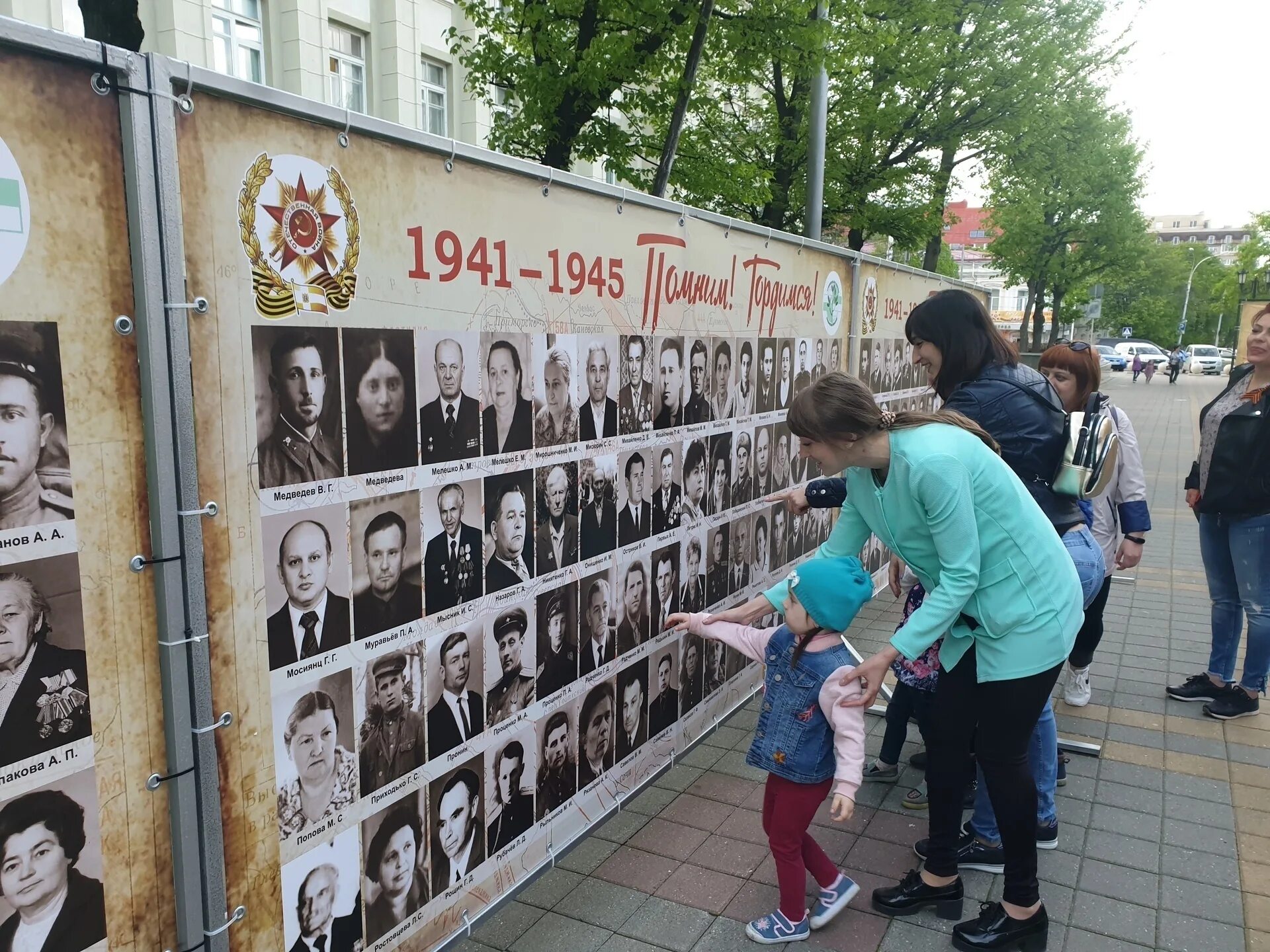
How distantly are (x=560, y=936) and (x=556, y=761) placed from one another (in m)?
0.55

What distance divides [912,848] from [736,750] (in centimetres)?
101

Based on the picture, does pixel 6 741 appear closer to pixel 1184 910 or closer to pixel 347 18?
pixel 1184 910

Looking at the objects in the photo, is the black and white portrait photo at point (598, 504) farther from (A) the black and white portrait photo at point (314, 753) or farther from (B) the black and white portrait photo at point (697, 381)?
(A) the black and white portrait photo at point (314, 753)

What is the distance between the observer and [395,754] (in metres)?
2.56

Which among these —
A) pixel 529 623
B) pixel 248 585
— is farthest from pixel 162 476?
pixel 529 623

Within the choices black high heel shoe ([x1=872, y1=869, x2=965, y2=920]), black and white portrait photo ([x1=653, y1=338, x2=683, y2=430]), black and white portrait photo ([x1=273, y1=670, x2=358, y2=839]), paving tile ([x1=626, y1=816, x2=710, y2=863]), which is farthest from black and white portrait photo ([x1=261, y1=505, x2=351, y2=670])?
black high heel shoe ([x1=872, y1=869, x2=965, y2=920])

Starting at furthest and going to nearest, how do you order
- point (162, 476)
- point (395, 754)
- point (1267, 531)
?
1. point (1267, 531)
2. point (395, 754)
3. point (162, 476)

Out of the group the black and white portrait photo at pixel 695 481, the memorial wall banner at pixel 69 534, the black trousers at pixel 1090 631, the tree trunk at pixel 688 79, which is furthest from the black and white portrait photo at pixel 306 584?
the tree trunk at pixel 688 79

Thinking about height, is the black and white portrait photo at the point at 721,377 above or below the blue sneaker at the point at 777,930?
above

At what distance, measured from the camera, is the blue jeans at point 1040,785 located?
345 cm

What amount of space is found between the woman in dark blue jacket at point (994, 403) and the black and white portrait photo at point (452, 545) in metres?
1.64

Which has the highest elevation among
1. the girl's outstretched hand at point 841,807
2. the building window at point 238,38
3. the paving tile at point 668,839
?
the building window at point 238,38

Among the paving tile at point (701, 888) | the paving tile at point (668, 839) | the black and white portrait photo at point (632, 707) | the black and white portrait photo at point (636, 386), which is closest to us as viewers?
the paving tile at point (701, 888)

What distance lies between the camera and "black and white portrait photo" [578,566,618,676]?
334cm
